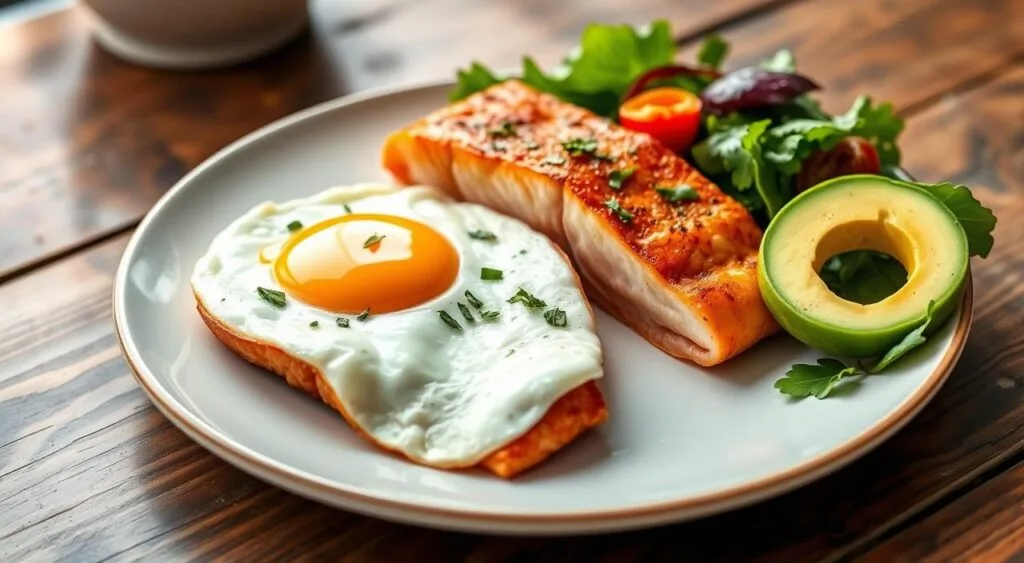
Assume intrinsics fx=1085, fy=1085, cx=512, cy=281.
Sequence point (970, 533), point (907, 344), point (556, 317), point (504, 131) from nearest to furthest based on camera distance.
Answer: point (970, 533)
point (907, 344)
point (556, 317)
point (504, 131)

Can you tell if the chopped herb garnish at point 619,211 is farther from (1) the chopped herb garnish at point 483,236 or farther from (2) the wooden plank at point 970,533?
(2) the wooden plank at point 970,533

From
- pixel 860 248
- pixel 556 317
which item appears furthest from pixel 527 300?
pixel 860 248

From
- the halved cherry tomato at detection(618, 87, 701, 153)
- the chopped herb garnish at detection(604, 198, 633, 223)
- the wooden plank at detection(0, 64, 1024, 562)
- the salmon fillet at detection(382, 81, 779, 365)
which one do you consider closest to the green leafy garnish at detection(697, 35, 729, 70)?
the halved cherry tomato at detection(618, 87, 701, 153)

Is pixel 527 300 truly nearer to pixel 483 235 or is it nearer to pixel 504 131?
pixel 483 235

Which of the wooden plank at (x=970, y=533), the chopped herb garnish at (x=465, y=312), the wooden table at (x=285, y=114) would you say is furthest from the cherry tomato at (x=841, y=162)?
the chopped herb garnish at (x=465, y=312)

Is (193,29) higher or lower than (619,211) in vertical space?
lower

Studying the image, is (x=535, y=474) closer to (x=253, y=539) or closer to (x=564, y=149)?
(x=253, y=539)

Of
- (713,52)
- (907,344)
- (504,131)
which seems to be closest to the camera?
(907,344)
